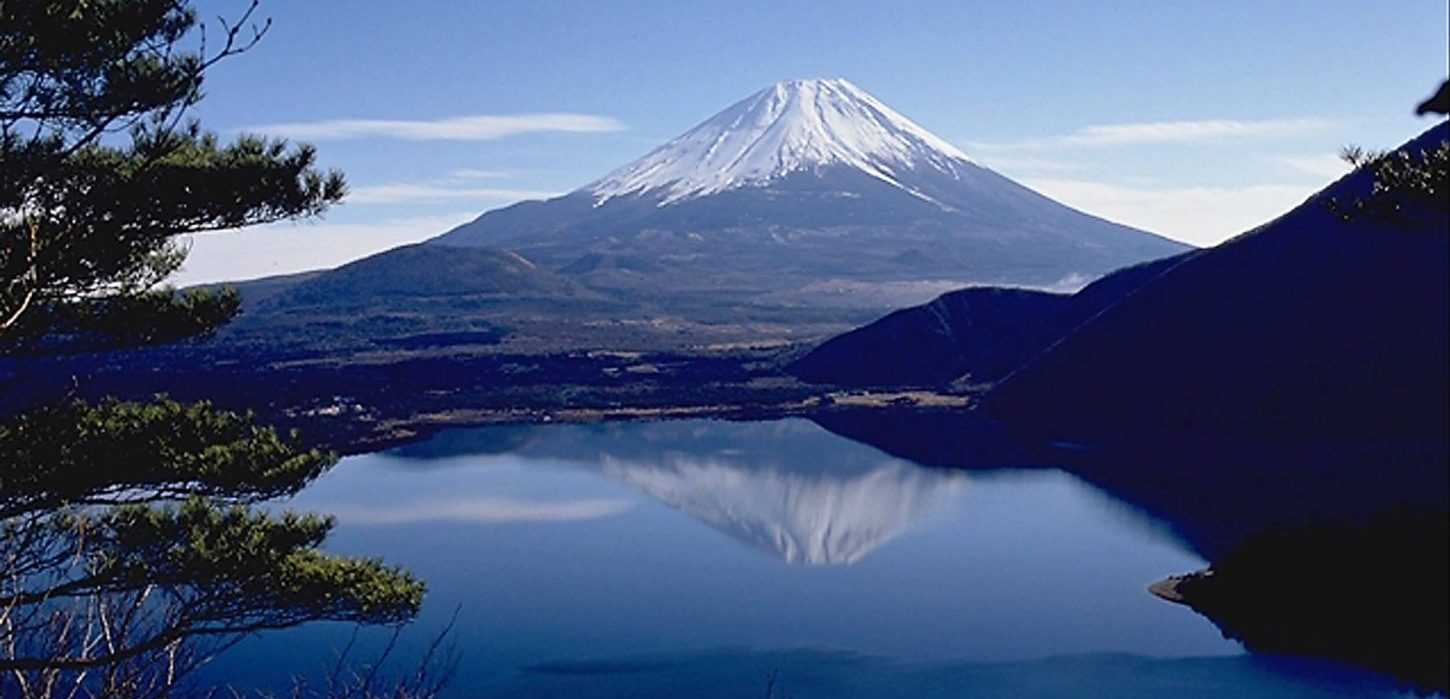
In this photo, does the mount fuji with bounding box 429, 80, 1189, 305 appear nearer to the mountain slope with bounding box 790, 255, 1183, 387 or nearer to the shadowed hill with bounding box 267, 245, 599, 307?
the shadowed hill with bounding box 267, 245, 599, 307

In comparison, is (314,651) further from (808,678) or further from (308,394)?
(308,394)

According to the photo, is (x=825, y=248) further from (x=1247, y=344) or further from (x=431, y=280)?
(x=1247, y=344)

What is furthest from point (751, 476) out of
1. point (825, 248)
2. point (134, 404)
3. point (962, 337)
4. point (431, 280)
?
point (825, 248)

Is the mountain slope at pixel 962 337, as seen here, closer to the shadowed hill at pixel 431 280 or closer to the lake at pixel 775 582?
the lake at pixel 775 582

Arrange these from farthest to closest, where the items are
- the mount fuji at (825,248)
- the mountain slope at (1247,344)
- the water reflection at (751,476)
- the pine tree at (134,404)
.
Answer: the mount fuji at (825,248), the mountain slope at (1247,344), the water reflection at (751,476), the pine tree at (134,404)

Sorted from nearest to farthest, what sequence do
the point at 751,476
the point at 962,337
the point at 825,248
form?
1. the point at 751,476
2. the point at 962,337
3. the point at 825,248

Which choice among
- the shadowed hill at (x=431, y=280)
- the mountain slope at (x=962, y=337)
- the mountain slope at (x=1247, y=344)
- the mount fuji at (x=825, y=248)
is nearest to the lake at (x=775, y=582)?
the mountain slope at (x=1247, y=344)
